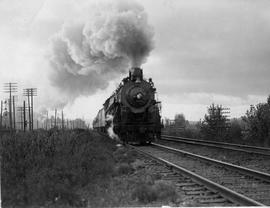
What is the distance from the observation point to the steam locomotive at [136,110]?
2095 cm

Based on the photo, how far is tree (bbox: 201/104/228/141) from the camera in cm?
2731

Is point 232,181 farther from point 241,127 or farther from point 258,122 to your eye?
point 241,127

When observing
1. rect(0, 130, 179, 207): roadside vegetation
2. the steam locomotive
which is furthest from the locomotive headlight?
rect(0, 130, 179, 207): roadside vegetation

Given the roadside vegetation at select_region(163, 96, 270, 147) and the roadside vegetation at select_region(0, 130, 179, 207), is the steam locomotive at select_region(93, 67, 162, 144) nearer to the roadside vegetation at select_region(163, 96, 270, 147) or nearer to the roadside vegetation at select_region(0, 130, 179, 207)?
the roadside vegetation at select_region(163, 96, 270, 147)

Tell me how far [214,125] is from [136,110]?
29.1 feet

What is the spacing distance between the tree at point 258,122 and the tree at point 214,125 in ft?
14.7

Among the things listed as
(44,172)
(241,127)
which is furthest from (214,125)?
(44,172)

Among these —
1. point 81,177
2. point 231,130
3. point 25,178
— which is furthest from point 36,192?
point 231,130

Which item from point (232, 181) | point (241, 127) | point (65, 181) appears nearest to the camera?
point (65, 181)

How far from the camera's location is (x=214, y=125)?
28016 mm

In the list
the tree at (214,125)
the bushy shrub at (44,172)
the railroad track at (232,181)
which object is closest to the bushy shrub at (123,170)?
the bushy shrub at (44,172)

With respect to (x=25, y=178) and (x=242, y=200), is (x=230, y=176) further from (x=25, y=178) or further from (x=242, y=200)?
(x=25, y=178)

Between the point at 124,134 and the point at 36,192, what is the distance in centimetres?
1449

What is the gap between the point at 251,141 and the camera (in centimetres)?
2102
